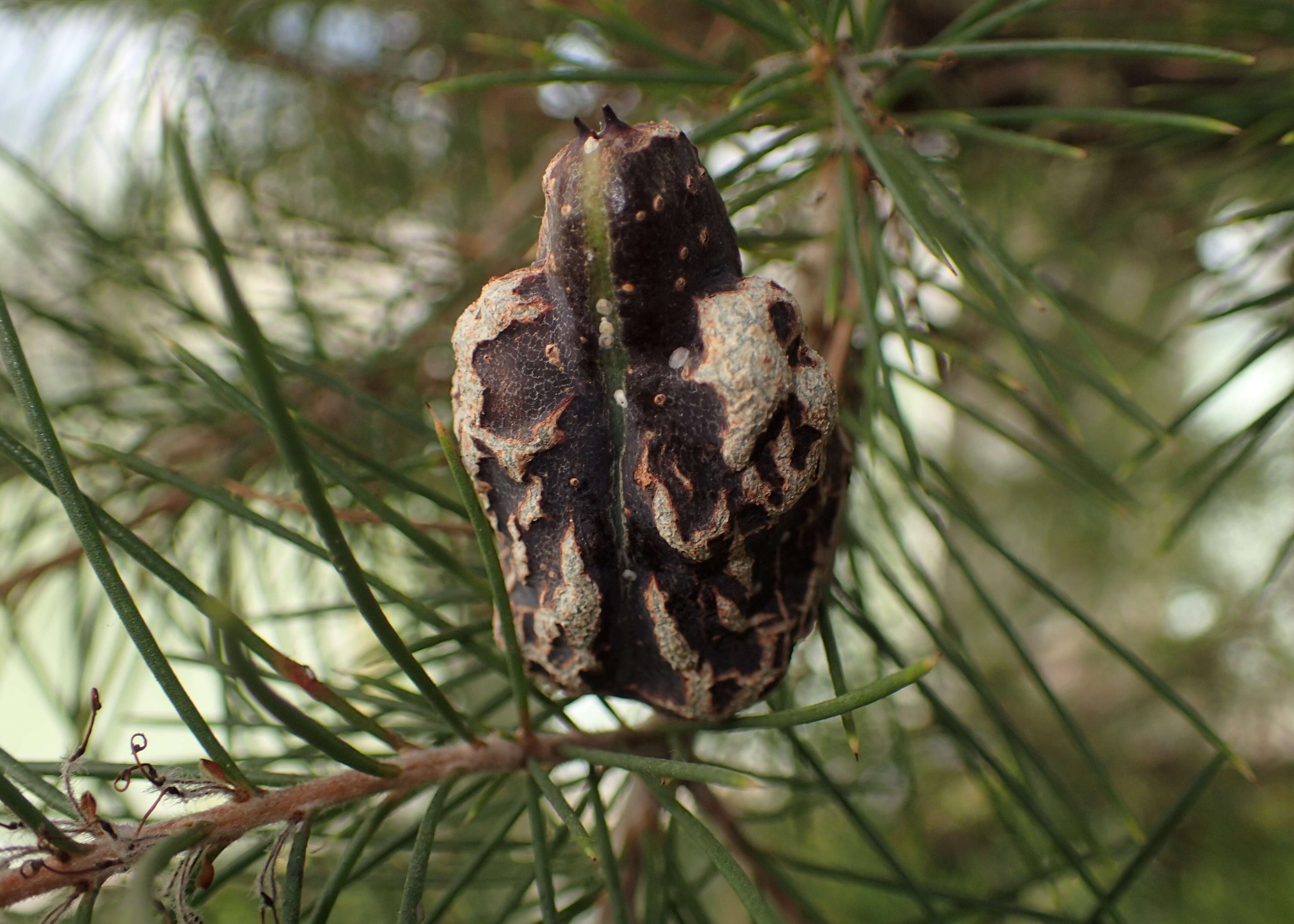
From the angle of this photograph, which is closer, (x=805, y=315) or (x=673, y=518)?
(x=673, y=518)

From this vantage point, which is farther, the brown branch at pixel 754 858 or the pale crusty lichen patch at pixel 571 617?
the brown branch at pixel 754 858

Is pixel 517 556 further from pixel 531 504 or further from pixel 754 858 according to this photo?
pixel 754 858

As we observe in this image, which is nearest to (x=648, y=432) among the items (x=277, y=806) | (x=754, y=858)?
(x=277, y=806)

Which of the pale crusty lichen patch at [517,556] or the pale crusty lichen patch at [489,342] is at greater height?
the pale crusty lichen patch at [489,342]

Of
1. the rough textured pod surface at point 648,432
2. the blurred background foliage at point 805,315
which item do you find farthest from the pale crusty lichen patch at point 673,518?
the blurred background foliage at point 805,315

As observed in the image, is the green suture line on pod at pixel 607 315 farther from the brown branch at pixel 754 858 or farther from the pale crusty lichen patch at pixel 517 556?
the brown branch at pixel 754 858

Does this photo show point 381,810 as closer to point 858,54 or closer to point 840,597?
point 840,597

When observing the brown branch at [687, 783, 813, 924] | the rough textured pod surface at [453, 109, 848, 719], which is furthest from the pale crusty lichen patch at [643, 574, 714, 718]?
the brown branch at [687, 783, 813, 924]

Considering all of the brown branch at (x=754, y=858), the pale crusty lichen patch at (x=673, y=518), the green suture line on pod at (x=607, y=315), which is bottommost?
the brown branch at (x=754, y=858)
